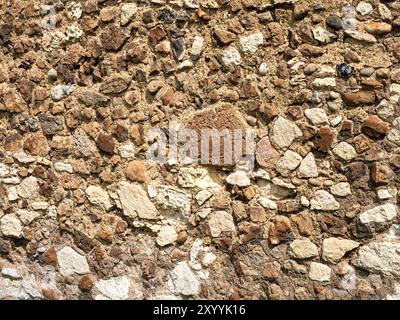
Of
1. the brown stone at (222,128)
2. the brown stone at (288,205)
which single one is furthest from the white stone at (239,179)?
the brown stone at (288,205)

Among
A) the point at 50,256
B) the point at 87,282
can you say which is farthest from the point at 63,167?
the point at 87,282

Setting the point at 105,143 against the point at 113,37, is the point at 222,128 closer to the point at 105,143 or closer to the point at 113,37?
the point at 105,143

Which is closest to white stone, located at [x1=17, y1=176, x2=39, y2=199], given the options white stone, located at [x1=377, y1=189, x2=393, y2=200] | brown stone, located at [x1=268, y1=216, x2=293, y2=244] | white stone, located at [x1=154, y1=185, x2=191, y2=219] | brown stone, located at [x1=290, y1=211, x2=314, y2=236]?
white stone, located at [x1=154, y1=185, x2=191, y2=219]

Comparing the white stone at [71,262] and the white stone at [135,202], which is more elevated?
the white stone at [135,202]

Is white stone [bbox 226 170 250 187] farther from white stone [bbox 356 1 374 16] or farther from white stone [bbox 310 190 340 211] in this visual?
white stone [bbox 356 1 374 16]

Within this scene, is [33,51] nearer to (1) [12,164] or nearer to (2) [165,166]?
(1) [12,164]

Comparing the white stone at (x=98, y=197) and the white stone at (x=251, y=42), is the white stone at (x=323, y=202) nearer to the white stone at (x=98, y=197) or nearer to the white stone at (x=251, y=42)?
the white stone at (x=251, y=42)
